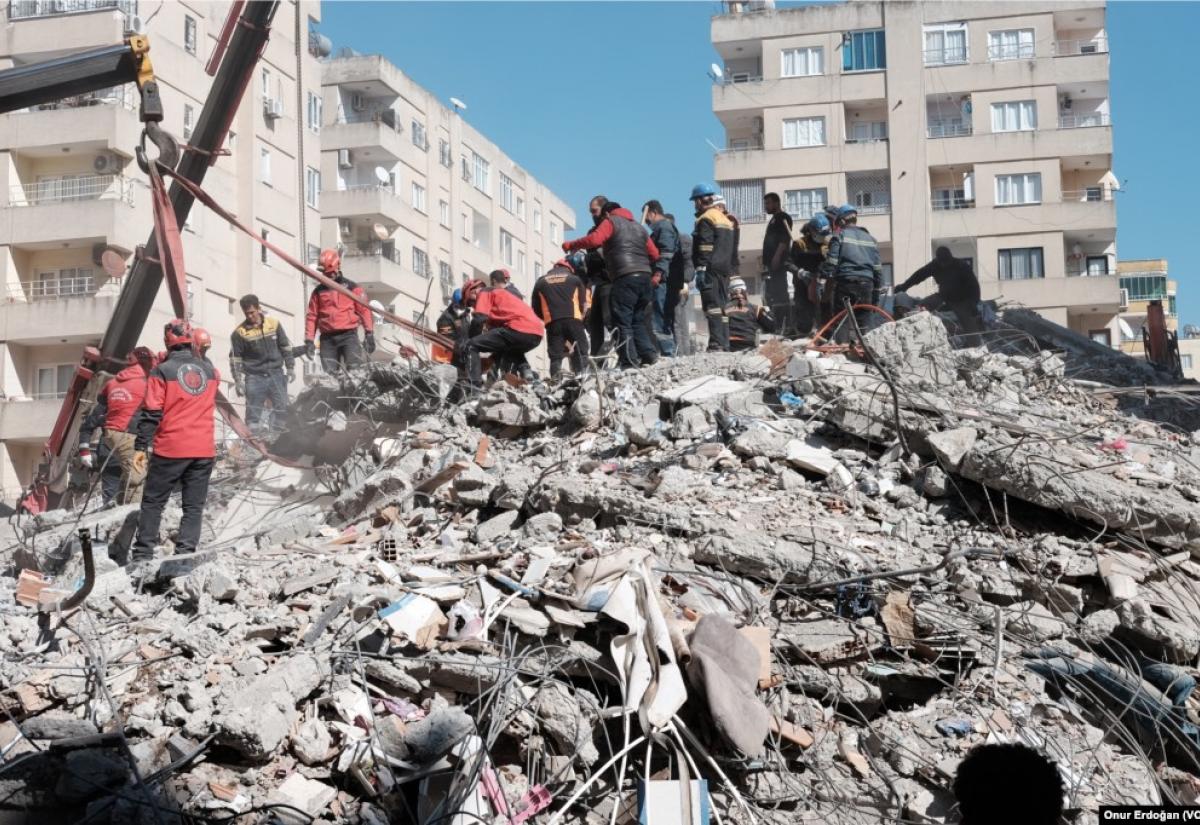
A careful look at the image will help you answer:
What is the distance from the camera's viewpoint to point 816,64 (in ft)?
132

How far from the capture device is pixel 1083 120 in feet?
128

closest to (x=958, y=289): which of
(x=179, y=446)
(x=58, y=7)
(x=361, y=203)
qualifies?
(x=179, y=446)

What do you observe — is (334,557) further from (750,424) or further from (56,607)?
(750,424)

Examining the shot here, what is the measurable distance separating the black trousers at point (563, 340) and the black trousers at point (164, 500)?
3920 millimetres

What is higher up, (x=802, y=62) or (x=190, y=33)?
(x=802, y=62)

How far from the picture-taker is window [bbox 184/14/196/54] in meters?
32.7

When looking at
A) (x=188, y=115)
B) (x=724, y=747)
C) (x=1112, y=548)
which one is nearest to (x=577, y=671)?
(x=724, y=747)

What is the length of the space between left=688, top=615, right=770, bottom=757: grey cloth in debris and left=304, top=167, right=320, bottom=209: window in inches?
1309

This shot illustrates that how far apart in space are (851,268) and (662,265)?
69.7 inches

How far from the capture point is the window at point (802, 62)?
40219 mm

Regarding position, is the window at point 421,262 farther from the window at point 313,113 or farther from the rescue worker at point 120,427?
the rescue worker at point 120,427

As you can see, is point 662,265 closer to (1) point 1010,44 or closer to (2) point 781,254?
(2) point 781,254

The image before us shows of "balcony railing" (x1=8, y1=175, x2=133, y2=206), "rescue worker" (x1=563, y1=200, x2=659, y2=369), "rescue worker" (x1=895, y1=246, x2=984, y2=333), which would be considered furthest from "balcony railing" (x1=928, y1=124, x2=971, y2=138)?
"rescue worker" (x1=563, y1=200, x2=659, y2=369)

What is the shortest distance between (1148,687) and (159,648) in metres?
5.13
